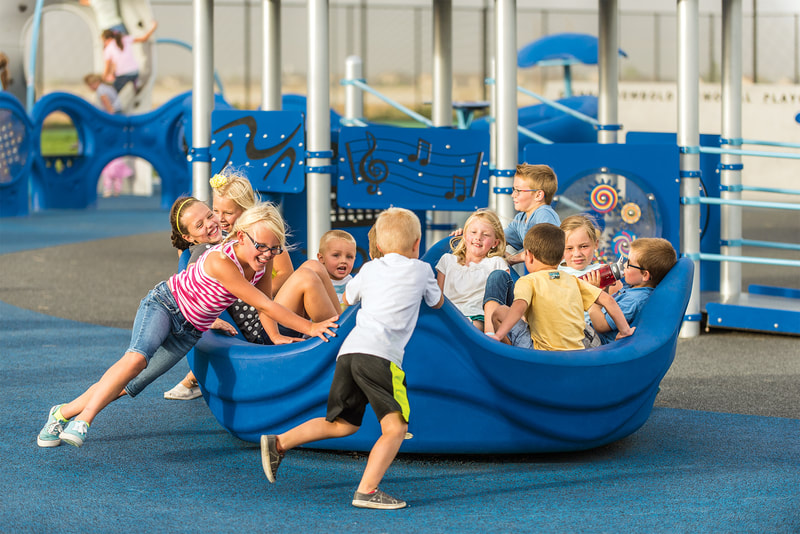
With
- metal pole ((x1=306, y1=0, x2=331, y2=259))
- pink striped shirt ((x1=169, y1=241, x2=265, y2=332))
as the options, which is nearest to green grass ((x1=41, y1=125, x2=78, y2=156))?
metal pole ((x1=306, y1=0, x2=331, y2=259))

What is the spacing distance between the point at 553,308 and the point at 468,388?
483mm

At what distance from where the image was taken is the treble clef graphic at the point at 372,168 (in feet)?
21.4

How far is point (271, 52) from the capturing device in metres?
7.82

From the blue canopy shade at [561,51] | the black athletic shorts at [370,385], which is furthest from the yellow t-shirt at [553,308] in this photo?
the blue canopy shade at [561,51]

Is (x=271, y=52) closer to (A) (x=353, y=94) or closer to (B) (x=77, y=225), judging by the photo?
(A) (x=353, y=94)

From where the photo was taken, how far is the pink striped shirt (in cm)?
392

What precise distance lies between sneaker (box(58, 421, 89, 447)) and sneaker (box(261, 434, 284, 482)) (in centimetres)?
81

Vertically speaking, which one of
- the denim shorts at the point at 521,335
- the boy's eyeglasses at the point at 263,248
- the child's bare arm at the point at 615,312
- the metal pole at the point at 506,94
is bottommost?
the denim shorts at the point at 521,335

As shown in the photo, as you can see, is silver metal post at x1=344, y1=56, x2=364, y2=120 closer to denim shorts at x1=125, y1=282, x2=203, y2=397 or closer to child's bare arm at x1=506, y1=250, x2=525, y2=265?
child's bare arm at x1=506, y1=250, x2=525, y2=265

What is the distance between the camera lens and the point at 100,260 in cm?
1036

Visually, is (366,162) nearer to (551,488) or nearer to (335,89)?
(551,488)

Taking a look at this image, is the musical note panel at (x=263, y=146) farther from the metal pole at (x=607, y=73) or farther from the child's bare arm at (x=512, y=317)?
the child's bare arm at (x=512, y=317)

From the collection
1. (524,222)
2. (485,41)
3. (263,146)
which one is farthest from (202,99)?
(485,41)

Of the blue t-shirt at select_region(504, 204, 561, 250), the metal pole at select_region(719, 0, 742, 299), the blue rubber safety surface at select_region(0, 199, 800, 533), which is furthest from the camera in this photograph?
the metal pole at select_region(719, 0, 742, 299)
